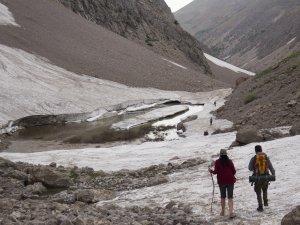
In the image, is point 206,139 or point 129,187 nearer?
point 129,187

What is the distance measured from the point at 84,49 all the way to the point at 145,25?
131ft

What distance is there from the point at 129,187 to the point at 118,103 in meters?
33.5

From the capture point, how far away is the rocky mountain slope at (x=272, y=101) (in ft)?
88.6

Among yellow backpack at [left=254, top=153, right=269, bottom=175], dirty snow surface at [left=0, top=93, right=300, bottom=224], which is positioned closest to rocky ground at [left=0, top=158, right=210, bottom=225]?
dirty snow surface at [left=0, top=93, right=300, bottom=224]

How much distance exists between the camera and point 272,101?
31.1 metres

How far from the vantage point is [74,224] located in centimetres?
1126

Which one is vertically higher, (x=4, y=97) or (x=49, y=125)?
(x=4, y=97)

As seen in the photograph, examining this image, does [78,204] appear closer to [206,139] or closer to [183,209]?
[183,209]

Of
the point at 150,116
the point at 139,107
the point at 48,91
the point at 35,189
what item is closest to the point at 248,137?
the point at 35,189

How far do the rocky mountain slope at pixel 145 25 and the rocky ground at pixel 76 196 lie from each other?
235 ft

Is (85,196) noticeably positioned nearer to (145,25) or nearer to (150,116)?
(150,116)

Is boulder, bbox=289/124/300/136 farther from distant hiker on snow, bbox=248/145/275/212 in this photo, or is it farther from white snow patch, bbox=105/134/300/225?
distant hiker on snow, bbox=248/145/275/212

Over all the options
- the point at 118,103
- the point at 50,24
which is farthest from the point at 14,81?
the point at 50,24

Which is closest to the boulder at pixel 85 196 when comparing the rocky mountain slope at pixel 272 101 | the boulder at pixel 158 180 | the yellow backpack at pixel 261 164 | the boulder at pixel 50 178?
the boulder at pixel 158 180
